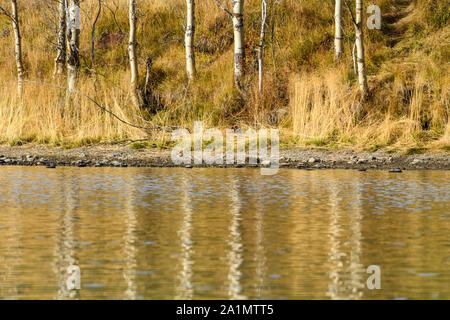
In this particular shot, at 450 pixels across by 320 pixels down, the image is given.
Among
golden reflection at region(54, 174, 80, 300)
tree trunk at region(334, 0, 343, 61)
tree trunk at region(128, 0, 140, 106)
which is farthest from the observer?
tree trunk at region(334, 0, 343, 61)

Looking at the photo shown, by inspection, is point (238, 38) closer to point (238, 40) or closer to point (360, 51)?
point (238, 40)

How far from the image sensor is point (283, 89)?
2322 centimetres

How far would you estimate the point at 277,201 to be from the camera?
41.3 feet

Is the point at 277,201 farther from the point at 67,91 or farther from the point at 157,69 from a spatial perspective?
the point at 157,69

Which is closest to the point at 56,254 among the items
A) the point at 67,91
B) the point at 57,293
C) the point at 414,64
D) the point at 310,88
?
the point at 57,293

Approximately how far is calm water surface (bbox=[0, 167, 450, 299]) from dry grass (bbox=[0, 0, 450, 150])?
17.7 feet

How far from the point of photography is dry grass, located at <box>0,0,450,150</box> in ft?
68.8

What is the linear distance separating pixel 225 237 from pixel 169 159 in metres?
10.1

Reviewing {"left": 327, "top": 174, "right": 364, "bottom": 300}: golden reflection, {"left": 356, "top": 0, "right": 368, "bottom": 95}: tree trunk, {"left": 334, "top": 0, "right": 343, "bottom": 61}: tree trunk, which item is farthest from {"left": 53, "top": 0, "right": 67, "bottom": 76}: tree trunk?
{"left": 327, "top": 174, "right": 364, "bottom": 300}: golden reflection

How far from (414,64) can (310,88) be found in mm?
3908

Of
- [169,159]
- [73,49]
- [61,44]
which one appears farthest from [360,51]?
[61,44]

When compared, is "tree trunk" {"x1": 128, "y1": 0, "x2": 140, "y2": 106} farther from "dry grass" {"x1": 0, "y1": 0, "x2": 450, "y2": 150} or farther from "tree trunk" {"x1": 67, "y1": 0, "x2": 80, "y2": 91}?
"tree trunk" {"x1": 67, "y1": 0, "x2": 80, "y2": 91}
